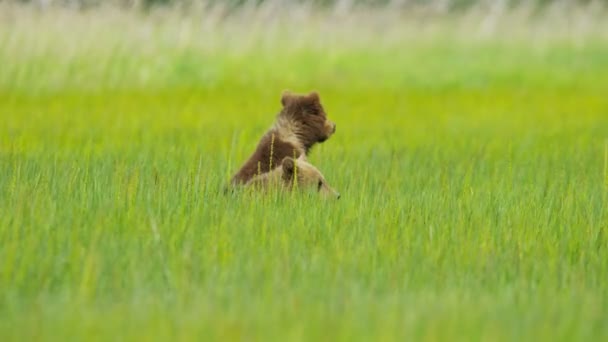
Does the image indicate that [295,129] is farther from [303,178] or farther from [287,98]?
[303,178]

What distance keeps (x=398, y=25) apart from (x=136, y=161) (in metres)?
11.4

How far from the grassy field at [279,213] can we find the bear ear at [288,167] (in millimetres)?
175

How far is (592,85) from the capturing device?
14.5 meters

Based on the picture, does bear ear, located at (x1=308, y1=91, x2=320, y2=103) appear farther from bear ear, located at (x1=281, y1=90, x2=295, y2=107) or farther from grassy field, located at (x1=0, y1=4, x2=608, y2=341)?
grassy field, located at (x1=0, y1=4, x2=608, y2=341)

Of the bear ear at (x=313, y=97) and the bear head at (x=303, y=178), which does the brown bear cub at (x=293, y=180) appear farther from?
the bear ear at (x=313, y=97)

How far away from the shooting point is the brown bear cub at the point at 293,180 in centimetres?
523

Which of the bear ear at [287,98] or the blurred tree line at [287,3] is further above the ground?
the bear ear at [287,98]

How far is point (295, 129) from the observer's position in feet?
19.5

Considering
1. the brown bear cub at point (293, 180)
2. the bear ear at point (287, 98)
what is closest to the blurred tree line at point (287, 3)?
the bear ear at point (287, 98)

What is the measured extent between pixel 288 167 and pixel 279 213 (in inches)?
20.0

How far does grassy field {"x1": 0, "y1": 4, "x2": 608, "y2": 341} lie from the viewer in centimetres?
320

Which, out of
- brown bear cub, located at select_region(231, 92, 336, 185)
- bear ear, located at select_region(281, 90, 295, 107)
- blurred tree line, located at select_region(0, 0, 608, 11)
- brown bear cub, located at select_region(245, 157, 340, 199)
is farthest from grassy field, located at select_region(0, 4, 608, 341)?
blurred tree line, located at select_region(0, 0, 608, 11)

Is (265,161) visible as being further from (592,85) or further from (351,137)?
(592,85)

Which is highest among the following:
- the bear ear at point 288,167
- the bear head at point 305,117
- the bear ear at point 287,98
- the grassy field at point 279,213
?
the bear ear at point 287,98
